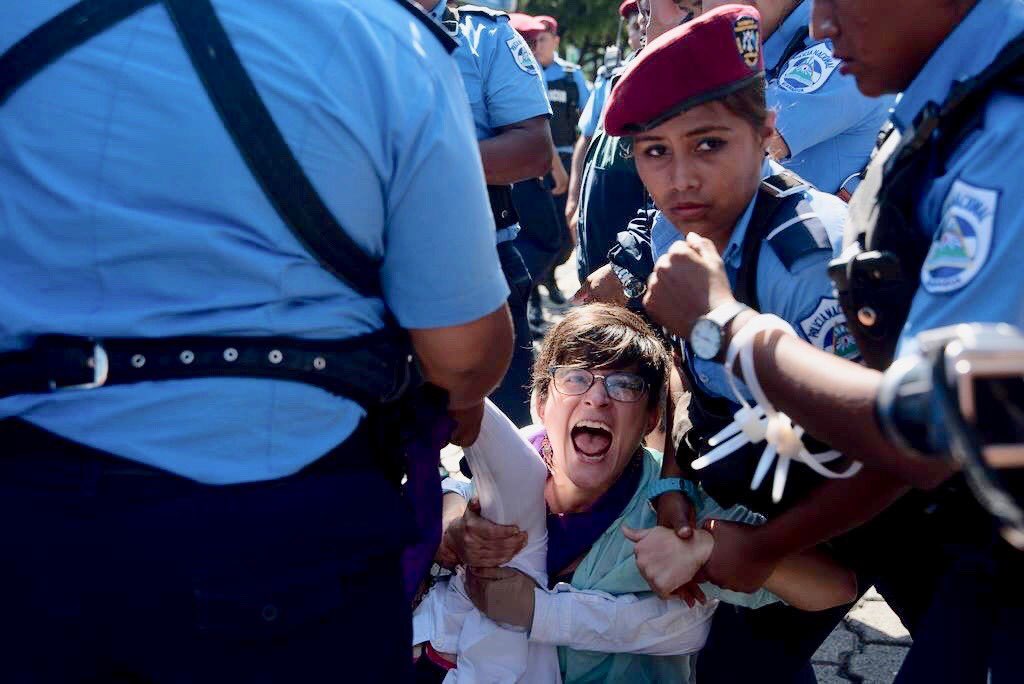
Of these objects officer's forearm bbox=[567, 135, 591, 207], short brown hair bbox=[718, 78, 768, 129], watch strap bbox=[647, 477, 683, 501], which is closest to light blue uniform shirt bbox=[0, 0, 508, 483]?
short brown hair bbox=[718, 78, 768, 129]

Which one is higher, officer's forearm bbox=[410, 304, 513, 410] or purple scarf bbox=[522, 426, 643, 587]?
officer's forearm bbox=[410, 304, 513, 410]

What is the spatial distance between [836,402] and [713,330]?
271 mm

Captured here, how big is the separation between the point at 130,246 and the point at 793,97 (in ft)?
6.52

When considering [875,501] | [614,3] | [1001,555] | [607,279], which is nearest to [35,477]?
[875,501]

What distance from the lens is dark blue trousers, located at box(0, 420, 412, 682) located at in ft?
4.88

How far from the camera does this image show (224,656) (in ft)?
4.98

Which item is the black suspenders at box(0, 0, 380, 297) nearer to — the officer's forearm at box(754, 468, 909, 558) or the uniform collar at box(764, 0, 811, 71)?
the officer's forearm at box(754, 468, 909, 558)

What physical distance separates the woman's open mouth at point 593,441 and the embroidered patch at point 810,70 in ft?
3.33

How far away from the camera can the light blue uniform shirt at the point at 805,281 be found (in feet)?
6.25

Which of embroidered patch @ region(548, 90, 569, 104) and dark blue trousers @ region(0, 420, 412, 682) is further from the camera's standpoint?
embroidered patch @ region(548, 90, 569, 104)

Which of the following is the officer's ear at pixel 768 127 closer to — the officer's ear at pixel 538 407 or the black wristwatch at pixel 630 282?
the black wristwatch at pixel 630 282

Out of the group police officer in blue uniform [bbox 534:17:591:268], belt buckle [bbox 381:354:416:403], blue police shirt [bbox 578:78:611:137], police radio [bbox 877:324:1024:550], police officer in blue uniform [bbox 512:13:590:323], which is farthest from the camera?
police officer in blue uniform [bbox 534:17:591:268]

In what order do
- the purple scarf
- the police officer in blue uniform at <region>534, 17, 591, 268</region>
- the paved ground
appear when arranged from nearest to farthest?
1. the purple scarf
2. the paved ground
3. the police officer in blue uniform at <region>534, 17, 591, 268</region>

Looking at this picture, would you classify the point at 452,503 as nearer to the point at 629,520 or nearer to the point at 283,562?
the point at 629,520
